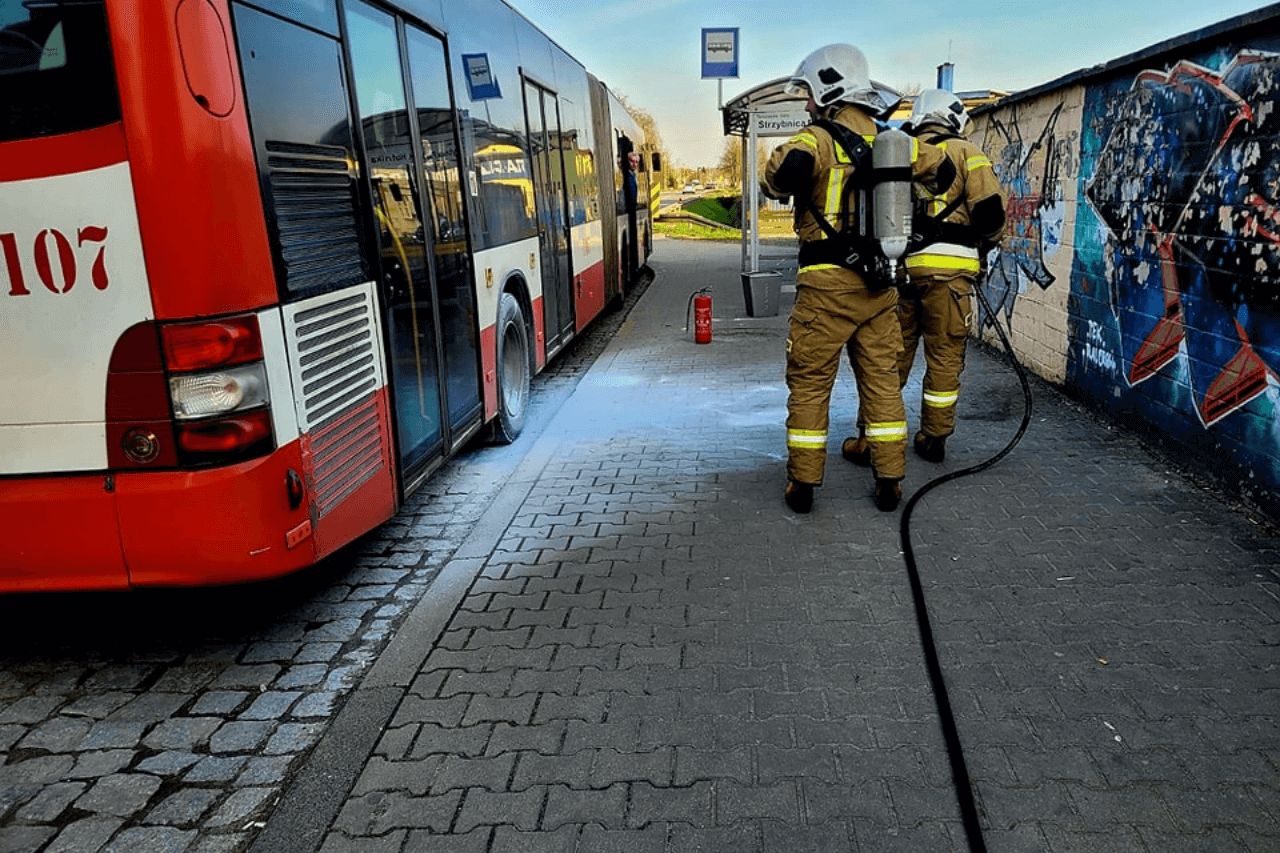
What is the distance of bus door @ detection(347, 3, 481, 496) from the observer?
443cm

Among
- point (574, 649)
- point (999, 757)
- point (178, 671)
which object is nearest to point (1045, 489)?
point (999, 757)

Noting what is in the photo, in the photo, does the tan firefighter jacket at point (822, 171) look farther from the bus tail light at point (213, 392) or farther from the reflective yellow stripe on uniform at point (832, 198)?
the bus tail light at point (213, 392)

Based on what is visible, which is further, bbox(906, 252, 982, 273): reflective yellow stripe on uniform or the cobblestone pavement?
bbox(906, 252, 982, 273): reflective yellow stripe on uniform

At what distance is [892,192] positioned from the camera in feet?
15.5

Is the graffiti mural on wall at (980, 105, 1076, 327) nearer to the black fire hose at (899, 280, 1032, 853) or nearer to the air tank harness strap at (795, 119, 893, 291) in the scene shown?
the air tank harness strap at (795, 119, 893, 291)

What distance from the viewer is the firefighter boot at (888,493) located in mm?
5113

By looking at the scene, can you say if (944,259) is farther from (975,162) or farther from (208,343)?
(208,343)

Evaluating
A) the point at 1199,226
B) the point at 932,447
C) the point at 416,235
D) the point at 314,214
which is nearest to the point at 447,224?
the point at 416,235

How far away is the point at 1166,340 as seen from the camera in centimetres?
570

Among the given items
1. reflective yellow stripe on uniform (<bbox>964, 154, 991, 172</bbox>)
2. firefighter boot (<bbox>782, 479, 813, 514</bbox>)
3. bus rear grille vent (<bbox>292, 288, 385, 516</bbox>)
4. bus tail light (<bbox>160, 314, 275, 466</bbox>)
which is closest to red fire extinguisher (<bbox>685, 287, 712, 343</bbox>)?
reflective yellow stripe on uniform (<bbox>964, 154, 991, 172</bbox>)

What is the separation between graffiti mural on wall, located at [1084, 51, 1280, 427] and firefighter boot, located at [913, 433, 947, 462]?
1398 millimetres

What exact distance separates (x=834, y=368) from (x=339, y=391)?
2.63 meters

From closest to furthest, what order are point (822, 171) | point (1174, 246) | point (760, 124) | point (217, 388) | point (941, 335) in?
point (217, 388) → point (822, 171) → point (1174, 246) → point (941, 335) → point (760, 124)

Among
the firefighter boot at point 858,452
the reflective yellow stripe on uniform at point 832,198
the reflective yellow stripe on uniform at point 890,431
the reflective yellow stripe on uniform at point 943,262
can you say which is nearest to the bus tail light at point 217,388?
the reflective yellow stripe on uniform at point 832,198
